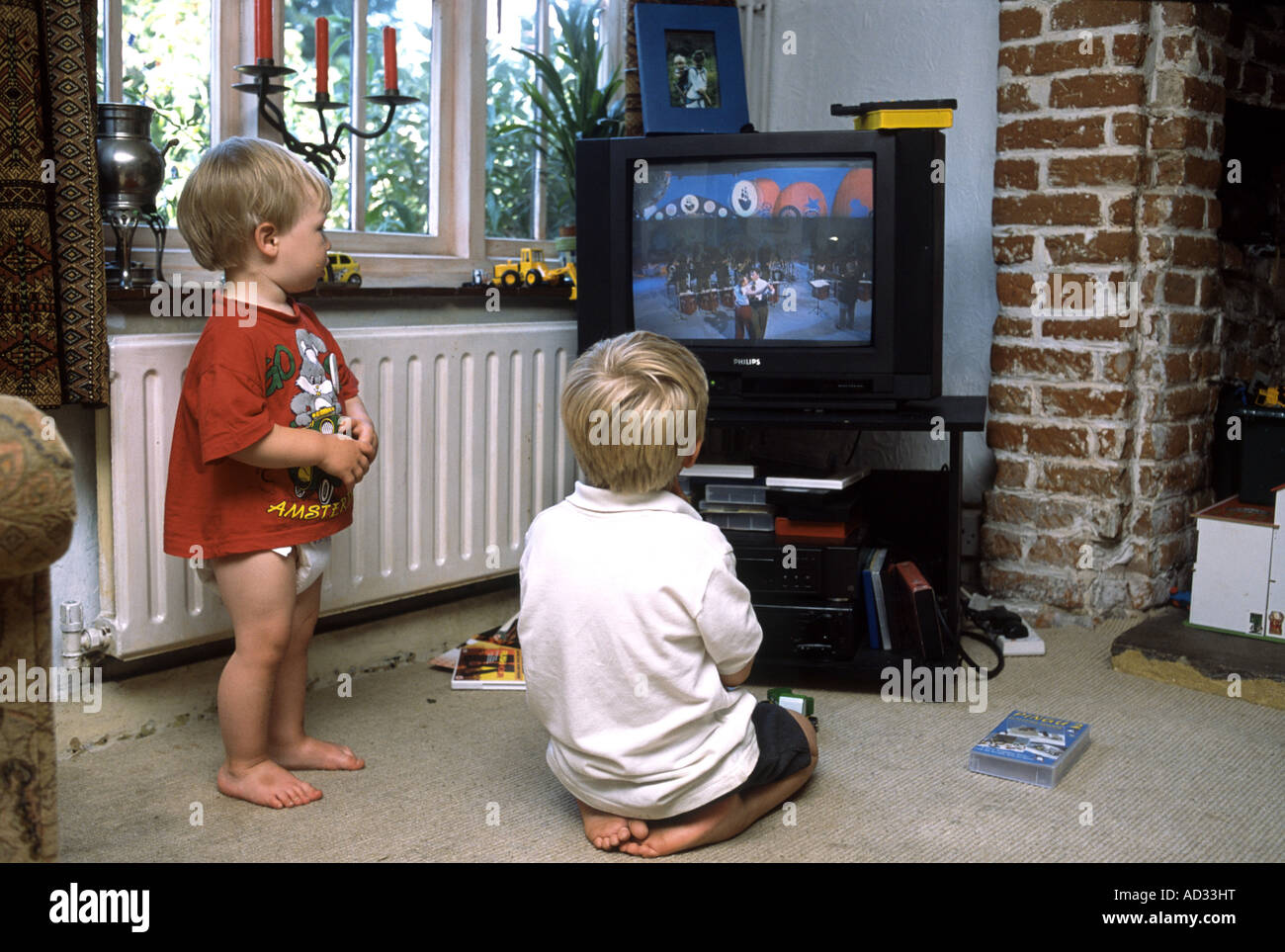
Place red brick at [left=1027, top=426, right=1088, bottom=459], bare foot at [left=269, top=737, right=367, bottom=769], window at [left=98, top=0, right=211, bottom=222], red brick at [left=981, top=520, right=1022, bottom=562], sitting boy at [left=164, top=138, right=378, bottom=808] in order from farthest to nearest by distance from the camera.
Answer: red brick at [left=981, top=520, right=1022, bottom=562], red brick at [left=1027, top=426, right=1088, bottom=459], window at [left=98, top=0, right=211, bottom=222], bare foot at [left=269, top=737, right=367, bottom=769], sitting boy at [left=164, top=138, right=378, bottom=808]

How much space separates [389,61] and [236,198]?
2.52 feet

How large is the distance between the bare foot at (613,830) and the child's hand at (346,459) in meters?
0.65

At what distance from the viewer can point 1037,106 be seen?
2.80 metres

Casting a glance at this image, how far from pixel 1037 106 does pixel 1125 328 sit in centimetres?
55

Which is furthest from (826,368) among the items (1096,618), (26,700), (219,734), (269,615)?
(26,700)

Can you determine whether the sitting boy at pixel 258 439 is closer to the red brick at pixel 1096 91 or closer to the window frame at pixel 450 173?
the window frame at pixel 450 173

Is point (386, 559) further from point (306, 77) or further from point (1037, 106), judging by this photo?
point (1037, 106)

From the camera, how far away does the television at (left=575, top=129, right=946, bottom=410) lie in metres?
2.44

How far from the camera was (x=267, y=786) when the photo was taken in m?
1.91

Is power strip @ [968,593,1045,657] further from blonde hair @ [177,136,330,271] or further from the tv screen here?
blonde hair @ [177,136,330,271]

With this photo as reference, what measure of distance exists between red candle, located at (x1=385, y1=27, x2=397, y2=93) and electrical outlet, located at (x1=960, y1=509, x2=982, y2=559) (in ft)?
5.42

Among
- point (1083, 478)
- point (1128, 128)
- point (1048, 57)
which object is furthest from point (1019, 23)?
point (1083, 478)

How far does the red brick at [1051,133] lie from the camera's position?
2742mm

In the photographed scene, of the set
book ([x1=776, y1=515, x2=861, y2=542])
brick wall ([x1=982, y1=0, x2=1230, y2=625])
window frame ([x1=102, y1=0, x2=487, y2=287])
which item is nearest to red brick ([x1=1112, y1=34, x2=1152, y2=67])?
brick wall ([x1=982, y1=0, x2=1230, y2=625])
